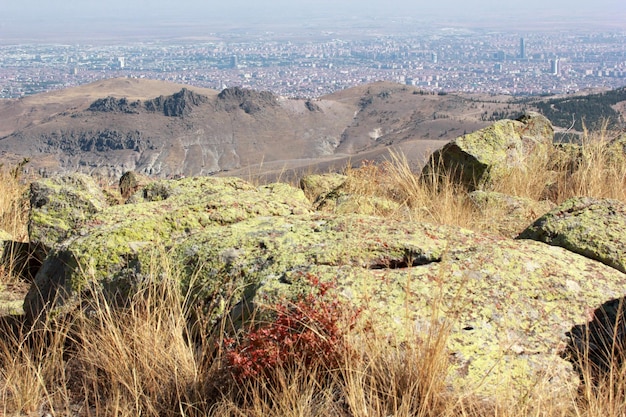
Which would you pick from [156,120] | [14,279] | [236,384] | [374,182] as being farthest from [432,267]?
[156,120]

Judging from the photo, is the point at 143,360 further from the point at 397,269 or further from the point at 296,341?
the point at 397,269

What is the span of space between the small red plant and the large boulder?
0.13 metres

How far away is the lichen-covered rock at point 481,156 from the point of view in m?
9.15

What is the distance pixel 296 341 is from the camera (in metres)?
3.11

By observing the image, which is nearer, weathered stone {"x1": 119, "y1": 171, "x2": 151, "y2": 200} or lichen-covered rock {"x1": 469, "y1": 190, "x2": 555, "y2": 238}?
lichen-covered rock {"x1": 469, "y1": 190, "x2": 555, "y2": 238}

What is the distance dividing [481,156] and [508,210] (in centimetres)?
248

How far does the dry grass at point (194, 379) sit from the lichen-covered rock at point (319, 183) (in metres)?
6.42

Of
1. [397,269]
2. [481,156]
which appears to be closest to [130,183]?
[481,156]

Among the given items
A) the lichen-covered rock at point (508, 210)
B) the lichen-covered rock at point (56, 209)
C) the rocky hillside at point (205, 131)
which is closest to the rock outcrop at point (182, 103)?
the rocky hillside at point (205, 131)

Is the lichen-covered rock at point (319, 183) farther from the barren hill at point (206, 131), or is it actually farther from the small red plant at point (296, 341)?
the barren hill at point (206, 131)

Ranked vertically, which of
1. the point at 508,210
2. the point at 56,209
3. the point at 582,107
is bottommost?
the point at 582,107

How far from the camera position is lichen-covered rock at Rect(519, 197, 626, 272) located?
14.4ft

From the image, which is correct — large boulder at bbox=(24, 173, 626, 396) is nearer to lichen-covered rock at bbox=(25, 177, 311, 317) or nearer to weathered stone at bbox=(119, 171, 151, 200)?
lichen-covered rock at bbox=(25, 177, 311, 317)

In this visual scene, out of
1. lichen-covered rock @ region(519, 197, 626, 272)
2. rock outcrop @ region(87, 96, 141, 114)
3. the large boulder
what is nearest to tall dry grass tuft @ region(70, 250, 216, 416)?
the large boulder
